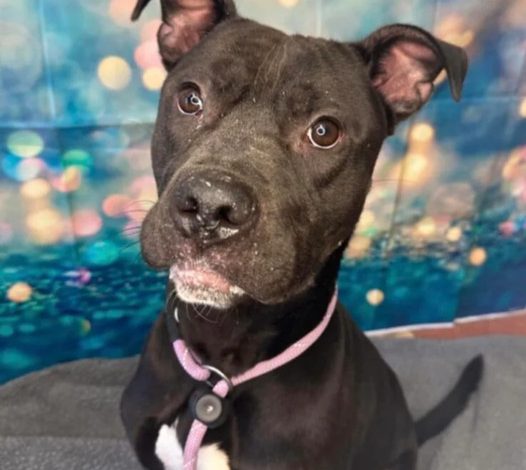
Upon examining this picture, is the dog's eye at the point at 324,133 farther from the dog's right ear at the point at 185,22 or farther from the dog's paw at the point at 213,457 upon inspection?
the dog's paw at the point at 213,457

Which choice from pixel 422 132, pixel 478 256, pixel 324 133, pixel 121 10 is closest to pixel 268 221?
pixel 324 133

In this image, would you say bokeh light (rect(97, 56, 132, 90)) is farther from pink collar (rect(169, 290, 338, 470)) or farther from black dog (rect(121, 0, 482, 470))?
pink collar (rect(169, 290, 338, 470))

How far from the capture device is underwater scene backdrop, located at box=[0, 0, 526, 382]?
91.2 inches

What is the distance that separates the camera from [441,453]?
8.39 feet

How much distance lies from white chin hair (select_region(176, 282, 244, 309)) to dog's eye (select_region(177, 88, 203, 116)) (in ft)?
1.36

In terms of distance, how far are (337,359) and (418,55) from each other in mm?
747

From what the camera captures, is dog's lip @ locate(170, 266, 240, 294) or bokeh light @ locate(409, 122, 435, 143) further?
bokeh light @ locate(409, 122, 435, 143)

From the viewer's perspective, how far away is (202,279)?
4.95 feet

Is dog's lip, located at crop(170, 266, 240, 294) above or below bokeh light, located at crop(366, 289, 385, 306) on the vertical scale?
above

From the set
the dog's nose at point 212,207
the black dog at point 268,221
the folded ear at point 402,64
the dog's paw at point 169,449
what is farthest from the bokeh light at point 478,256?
the dog's nose at point 212,207

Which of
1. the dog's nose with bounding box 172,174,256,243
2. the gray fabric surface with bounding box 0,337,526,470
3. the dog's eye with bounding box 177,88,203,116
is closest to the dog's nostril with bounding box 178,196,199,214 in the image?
the dog's nose with bounding box 172,174,256,243

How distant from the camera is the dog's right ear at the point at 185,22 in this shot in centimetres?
190

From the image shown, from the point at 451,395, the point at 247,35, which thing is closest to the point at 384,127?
the point at 247,35

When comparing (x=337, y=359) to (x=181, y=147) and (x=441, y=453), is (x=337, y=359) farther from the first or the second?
(x=441, y=453)
